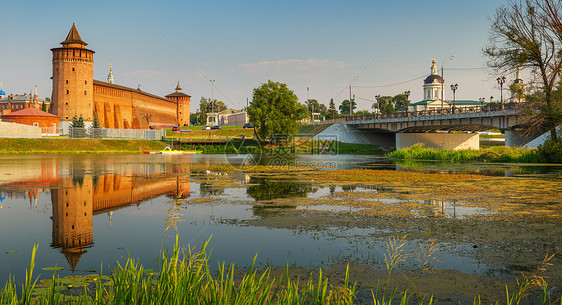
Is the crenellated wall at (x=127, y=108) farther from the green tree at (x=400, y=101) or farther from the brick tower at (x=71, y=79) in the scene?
the green tree at (x=400, y=101)

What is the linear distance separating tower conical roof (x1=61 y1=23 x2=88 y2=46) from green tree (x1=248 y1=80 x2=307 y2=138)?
4850cm

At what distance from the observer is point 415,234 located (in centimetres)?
898

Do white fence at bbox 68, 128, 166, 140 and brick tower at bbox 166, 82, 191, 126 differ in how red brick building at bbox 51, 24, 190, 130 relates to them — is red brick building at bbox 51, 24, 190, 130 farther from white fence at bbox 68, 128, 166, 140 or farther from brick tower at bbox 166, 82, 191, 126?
brick tower at bbox 166, 82, 191, 126

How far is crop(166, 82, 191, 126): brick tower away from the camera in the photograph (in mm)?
162262

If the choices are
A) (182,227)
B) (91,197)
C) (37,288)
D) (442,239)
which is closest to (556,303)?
(442,239)

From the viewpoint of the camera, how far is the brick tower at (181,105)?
162m

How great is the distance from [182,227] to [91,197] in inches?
255

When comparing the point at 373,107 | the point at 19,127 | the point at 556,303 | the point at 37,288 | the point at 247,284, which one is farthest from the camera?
the point at 373,107

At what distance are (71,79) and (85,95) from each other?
14.6ft

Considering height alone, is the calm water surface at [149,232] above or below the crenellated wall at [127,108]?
below

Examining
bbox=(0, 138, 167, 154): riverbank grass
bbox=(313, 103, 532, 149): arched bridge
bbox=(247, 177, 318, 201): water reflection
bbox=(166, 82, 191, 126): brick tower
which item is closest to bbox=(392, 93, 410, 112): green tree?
bbox=(166, 82, 191, 126): brick tower

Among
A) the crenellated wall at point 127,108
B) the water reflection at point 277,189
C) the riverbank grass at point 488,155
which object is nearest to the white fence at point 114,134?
the crenellated wall at point 127,108

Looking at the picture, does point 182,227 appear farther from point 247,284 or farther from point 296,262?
point 247,284

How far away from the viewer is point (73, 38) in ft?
324
